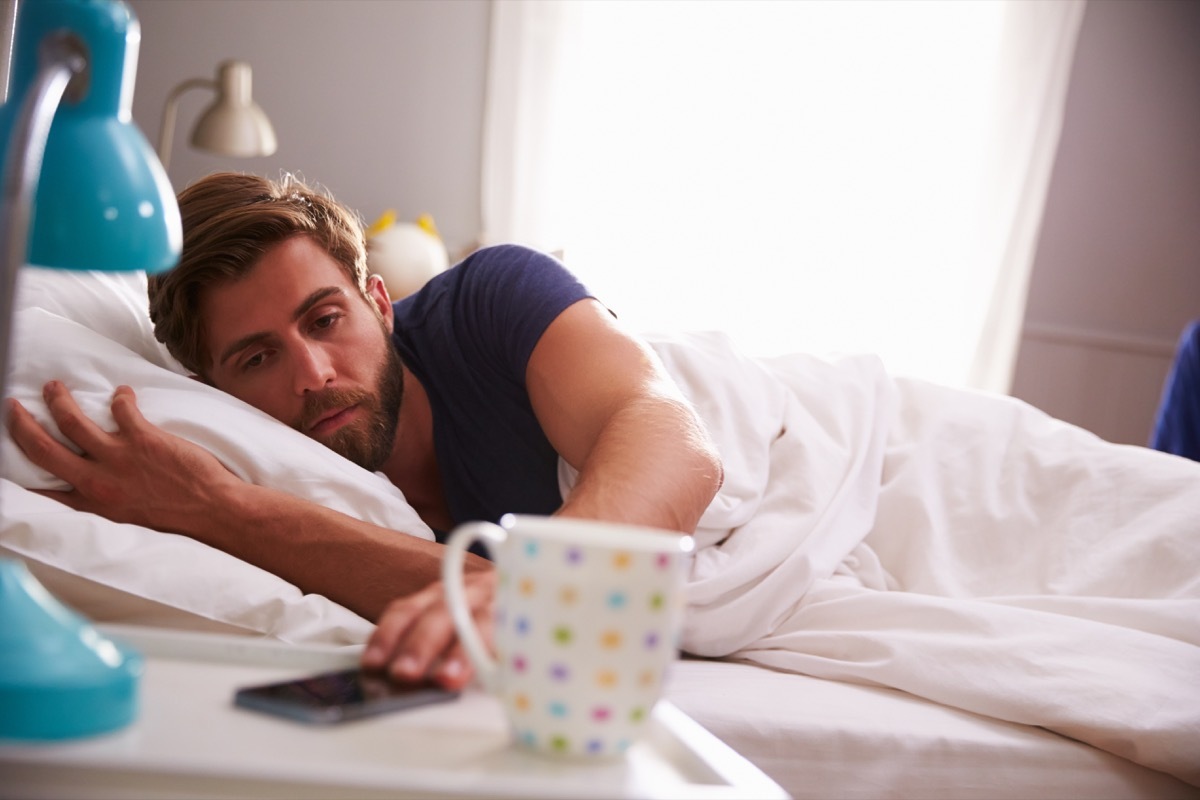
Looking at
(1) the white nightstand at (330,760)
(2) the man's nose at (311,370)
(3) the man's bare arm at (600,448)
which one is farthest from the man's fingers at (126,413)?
(1) the white nightstand at (330,760)

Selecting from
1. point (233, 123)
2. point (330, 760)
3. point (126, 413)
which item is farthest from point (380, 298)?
point (233, 123)

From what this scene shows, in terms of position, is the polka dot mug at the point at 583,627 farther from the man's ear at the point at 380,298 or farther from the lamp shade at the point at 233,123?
the lamp shade at the point at 233,123

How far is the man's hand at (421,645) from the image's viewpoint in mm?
605

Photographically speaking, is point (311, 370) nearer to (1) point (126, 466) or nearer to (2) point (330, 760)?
(1) point (126, 466)

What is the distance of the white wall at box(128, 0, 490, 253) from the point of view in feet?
11.2

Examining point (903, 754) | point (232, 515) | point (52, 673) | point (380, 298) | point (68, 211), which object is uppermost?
point (68, 211)

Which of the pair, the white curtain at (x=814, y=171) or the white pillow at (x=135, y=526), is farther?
the white curtain at (x=814, y=171)

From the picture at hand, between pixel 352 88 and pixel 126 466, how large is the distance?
2.61 m

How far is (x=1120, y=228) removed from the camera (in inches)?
150

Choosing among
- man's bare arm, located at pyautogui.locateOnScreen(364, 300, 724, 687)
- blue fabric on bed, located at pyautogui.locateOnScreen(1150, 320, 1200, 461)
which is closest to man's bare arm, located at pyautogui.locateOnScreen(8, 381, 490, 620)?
man's bare arm, located at pyautogui.locateOnScreen(364, 300, 724, 687)

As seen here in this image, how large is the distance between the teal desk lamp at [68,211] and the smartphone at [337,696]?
7 centimetres

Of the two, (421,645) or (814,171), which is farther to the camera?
(814,171)

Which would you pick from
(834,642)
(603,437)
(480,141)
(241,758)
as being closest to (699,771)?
(241,758)

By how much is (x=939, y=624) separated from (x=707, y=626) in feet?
0.79
